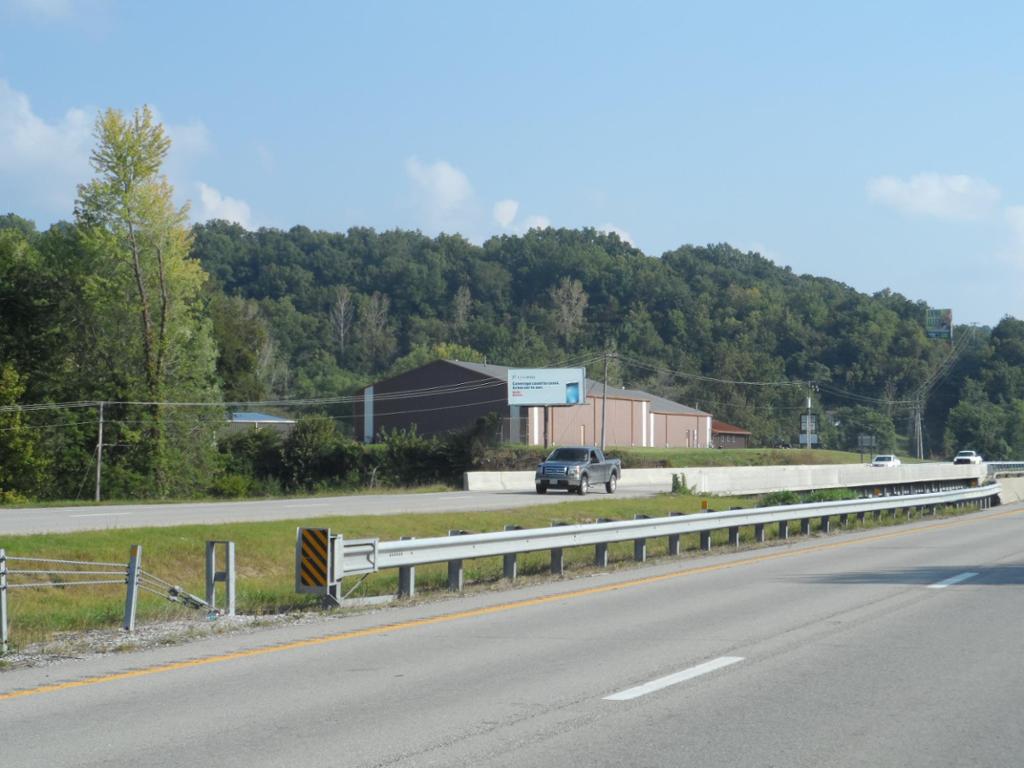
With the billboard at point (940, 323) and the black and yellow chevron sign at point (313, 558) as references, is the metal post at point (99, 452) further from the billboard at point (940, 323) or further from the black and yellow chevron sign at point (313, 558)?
the billboard at point (940, 323)

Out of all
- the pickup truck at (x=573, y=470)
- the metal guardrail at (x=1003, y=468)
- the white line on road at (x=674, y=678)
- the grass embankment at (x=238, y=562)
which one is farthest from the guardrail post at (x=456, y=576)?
the metal guardrail at (x=1003, y=468)

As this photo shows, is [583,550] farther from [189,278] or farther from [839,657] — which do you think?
[189,278]

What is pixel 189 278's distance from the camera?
218 feet

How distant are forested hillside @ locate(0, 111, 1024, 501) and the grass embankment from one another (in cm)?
3340

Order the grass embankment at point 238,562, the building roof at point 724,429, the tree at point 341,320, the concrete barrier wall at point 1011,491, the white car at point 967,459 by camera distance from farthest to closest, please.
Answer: the tree at point 341,320 → the building roof at point 724,429 → the white car at point 967,459 → the concrete barrier wall at point 1011,491 → the grass embankment at point 238,562

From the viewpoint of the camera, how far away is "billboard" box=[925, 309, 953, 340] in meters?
94.9

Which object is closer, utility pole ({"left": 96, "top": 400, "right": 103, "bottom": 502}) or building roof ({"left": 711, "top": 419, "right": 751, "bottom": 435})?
utility pole ({"left": 96, "top": 400, "right": 103, "bottom": 502})

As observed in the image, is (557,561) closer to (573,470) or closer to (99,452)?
(573,470)

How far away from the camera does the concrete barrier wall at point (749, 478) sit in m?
49.8

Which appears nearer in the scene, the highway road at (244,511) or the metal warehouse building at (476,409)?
the highway road at (244,511)

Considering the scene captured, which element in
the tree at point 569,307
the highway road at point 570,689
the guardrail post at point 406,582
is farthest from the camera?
the tree at point 569,307

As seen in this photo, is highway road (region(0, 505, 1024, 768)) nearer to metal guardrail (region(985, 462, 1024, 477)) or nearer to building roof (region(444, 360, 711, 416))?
metal guardrail (region(985, 462, 1024, 477))

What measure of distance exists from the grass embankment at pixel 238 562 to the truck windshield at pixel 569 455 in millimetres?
14556

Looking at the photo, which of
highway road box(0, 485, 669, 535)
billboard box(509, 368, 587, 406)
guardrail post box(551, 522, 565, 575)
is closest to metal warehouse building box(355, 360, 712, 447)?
billboard box(509, 368, 587, 406)
